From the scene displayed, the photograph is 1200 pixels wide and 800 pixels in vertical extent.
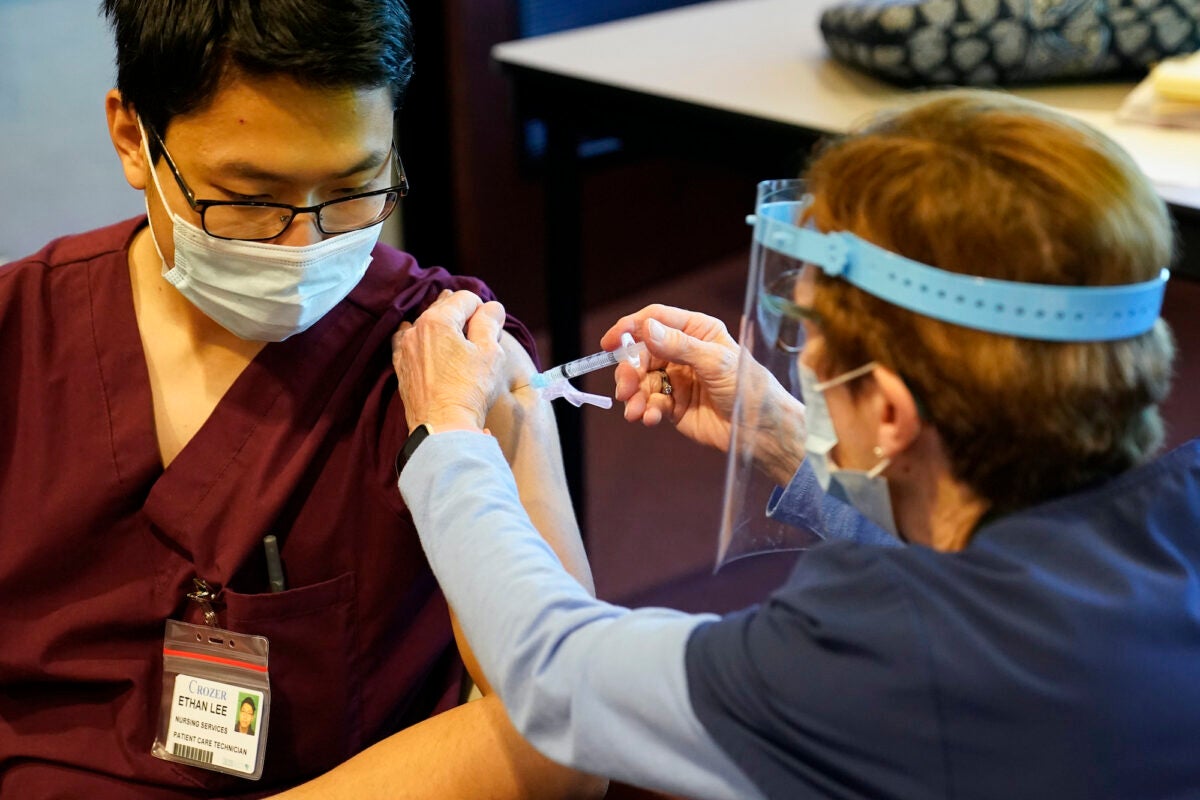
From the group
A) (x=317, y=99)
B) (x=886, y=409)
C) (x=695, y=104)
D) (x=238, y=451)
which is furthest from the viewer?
(x=695, y=104)

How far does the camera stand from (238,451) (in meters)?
1.31

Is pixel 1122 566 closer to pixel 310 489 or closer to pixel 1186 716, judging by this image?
pixel 1186 716

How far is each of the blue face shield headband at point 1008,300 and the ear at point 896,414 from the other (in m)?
0.05

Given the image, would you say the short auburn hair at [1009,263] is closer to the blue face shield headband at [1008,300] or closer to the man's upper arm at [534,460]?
the blue face shield headband at [1008,300]

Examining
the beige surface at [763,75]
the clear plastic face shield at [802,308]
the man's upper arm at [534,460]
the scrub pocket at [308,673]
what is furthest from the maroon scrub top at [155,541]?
the beige surface at [763,75]

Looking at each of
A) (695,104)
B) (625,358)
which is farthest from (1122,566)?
(695,104)

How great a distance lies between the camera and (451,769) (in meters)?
1.23

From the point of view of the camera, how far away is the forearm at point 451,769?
1228 millimetres

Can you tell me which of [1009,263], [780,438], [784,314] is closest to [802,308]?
[784,314]

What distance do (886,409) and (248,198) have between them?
25.8 inches

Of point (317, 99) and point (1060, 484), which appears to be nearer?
point (1060, 484)

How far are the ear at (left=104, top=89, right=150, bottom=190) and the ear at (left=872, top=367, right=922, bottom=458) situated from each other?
2.57 ft

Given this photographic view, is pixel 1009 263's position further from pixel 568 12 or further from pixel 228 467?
pixel 568 12

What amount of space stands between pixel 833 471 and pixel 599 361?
424 millimetres
